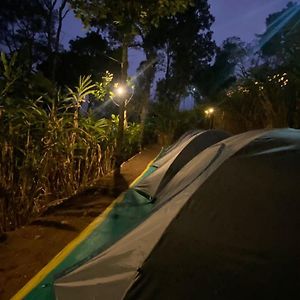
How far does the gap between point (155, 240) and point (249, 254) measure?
547 mm

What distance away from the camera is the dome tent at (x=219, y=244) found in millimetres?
1995

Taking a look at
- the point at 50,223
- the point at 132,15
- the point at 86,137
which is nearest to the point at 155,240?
the point at 50,223

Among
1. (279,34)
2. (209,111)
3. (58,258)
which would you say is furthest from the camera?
(279,34)

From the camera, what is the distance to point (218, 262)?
2074 mm

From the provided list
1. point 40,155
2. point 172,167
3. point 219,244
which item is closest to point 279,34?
point 172,167

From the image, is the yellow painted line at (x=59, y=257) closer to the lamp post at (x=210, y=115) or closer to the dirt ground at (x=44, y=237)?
the dirt ground at (x=44, y=237)

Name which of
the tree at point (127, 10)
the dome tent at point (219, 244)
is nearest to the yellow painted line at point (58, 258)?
the dome tent at point (219, 244)

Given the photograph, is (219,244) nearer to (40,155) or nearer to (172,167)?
(40,155)

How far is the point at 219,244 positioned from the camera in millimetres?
2131

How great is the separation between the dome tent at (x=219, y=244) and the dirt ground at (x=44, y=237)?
750 mm

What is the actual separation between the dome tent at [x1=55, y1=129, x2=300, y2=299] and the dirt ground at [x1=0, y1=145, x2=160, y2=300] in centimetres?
75

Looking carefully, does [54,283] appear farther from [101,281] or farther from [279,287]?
[279,287]

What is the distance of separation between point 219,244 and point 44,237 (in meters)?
2.32

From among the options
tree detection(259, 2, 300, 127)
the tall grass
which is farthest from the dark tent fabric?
tree detection(259, 2, 300, 127)
